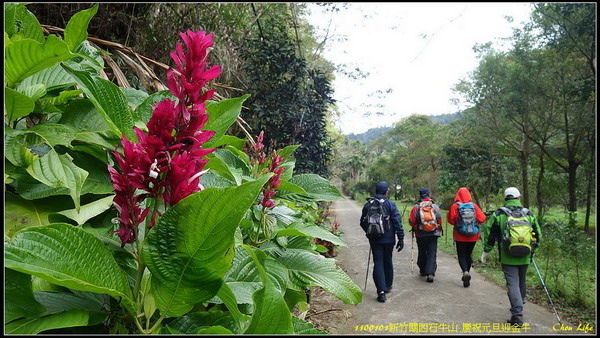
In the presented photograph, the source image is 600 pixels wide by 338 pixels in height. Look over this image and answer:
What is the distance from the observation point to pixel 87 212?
2.62ft

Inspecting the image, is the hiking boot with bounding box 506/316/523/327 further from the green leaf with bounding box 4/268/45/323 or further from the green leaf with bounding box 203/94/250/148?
the green leaf with bounding box 4/268/45/323

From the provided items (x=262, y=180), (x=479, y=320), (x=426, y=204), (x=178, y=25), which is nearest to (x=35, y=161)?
(x=262, y=180)

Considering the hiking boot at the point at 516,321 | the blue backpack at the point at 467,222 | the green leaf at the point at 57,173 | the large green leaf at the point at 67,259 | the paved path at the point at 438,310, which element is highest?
the green leaf at the point at 57,173

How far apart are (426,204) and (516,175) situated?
15250 millimetres

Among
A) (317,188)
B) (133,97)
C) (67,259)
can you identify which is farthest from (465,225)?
(67,259)

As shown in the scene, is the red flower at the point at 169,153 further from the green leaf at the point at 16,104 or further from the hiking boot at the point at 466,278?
the hiking boot at the point at 466,278

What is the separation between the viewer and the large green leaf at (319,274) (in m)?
1.14

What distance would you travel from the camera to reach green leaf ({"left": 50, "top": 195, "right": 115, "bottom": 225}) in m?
0.76

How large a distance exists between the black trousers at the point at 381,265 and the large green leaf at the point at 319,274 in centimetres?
466

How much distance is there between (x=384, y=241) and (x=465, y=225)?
1.60 meters

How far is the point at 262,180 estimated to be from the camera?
1.82 ft

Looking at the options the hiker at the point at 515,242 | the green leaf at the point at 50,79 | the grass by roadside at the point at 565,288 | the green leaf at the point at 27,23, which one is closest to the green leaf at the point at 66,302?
the green leaf at the point at 50,79

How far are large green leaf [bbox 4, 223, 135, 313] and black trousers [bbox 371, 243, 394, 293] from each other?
214 inches

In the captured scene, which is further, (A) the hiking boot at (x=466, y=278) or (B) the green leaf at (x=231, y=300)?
(A) the hiking boot at (x=466, y=278)
